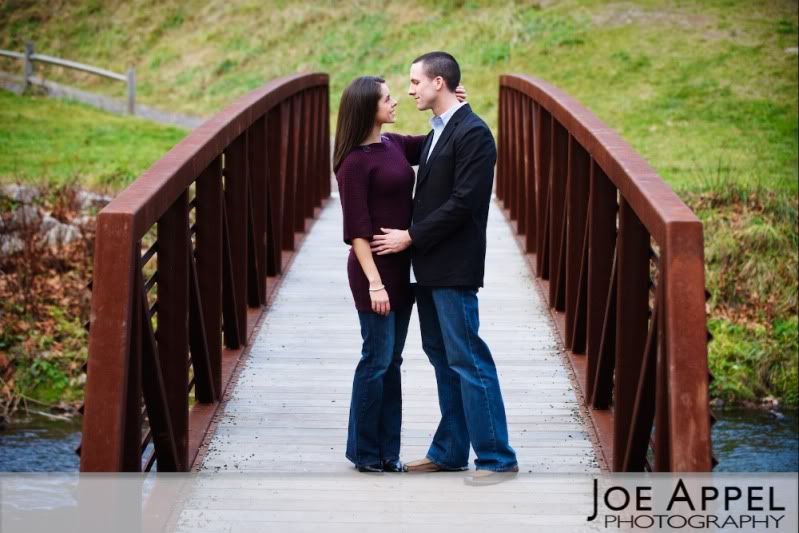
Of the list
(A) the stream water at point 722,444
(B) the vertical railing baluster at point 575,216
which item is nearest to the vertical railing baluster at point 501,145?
(A) the stream water at point 722,444

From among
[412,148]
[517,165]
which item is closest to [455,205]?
[412,148]

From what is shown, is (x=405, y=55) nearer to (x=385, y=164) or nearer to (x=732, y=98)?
(x=732, y=98)

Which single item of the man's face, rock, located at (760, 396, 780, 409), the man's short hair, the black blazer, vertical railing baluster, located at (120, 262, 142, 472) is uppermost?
the man's short hair

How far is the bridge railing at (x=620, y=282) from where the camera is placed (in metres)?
3.50

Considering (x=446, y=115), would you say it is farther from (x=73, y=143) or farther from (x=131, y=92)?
(x=131, y=92)

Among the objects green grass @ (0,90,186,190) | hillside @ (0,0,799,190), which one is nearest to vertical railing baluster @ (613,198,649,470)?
hillside @ (0,0,799,190)

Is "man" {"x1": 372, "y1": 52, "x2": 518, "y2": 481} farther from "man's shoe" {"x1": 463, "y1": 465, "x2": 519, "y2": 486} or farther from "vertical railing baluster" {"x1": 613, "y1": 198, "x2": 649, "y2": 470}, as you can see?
"vertical railing baluster" {"x1": 613, "y1": 198, "x2": 649, "y2": 470}

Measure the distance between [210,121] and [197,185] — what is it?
0.56 metres

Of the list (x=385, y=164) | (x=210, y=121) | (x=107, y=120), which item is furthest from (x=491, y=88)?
(x=385, y=164)

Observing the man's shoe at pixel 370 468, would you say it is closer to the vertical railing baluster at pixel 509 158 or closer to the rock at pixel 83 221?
the vertical railing baluster at pixel 509 158

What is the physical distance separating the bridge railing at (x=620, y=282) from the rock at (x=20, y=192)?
6.43m

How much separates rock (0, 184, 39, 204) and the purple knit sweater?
31.5 feet

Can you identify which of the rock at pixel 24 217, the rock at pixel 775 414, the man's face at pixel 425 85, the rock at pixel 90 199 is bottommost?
the rock at pixel 775 414

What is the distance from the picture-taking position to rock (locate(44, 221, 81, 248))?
1308 centimetres
